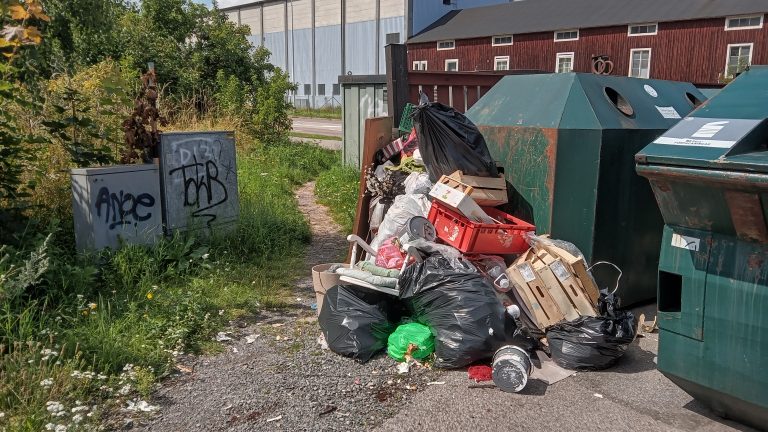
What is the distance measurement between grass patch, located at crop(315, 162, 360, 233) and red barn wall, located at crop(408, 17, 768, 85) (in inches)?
770

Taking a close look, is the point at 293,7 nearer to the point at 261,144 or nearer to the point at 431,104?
the point at 261,144

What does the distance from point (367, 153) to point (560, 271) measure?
86.1 inches

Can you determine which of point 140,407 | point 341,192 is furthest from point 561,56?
point 140,407

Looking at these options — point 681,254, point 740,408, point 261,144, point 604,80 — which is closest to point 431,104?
point 604,80

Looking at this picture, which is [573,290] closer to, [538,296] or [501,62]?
[538,296]

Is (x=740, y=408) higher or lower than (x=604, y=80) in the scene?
lower

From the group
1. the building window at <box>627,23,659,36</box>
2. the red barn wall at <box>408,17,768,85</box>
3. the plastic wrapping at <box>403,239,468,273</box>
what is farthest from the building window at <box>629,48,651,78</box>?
the plastic wrapping at <box>403,239,468,273</box>

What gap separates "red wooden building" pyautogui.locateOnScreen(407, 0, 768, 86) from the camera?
24447 millimetres

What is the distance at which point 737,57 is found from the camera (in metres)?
24.5

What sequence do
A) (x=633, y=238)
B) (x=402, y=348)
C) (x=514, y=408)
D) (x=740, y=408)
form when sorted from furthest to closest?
(x=633, y=238), (x=402, y=348), (x=514, y=408), (x=740, y=408)

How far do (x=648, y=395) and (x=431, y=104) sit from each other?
104 inches

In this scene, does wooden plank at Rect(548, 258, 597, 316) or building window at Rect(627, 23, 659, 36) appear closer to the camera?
wooden plank at Rect(548, 258, 597, 316)

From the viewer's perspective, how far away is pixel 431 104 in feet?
15.8

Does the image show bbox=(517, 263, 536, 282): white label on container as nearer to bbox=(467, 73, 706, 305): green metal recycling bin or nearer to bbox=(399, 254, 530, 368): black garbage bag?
bbox=(399, 254, 530, 368): black garbage bag
